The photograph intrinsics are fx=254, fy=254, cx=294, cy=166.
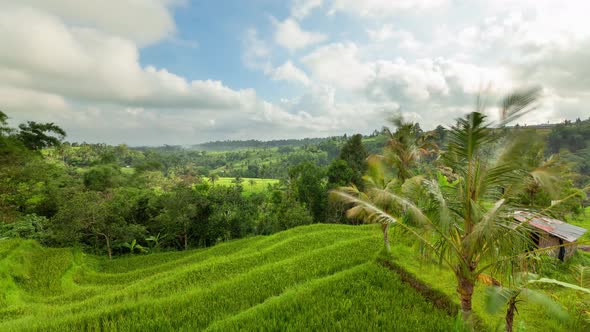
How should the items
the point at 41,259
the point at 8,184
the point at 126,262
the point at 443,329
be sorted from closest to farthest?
the point at 443,329 < the point at 41,259 < the point at 8,184 < the point at 126,262

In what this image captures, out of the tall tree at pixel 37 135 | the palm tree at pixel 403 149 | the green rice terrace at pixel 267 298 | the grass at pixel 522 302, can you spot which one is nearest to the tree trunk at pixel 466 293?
the grass at pixel 522 302

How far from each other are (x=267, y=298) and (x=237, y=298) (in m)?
0.86

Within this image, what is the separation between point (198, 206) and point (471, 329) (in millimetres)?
22279

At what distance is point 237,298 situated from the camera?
24.0ft

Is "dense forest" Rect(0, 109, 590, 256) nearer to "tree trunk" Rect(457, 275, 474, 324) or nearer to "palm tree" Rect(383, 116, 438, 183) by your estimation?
"palm tree" Rect(383, 116, 438, 183)

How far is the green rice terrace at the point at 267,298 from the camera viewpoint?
5691 millimetres

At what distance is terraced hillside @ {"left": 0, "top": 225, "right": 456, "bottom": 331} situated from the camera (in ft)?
18.6

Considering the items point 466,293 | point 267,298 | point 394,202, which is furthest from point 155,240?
point 466,293

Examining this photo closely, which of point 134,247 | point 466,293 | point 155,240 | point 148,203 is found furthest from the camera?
point 148,203

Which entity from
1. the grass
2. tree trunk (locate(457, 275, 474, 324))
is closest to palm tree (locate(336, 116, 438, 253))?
the grass

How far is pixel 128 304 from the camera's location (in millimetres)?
6828

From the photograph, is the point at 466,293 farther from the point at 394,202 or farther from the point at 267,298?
the point at 267,298

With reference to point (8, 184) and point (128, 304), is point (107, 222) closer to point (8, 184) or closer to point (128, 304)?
point (8, 184)

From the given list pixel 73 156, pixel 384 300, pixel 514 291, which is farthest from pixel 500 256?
pixel 73 156
